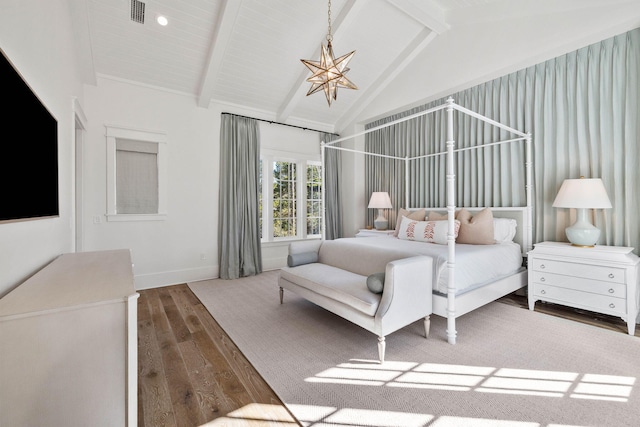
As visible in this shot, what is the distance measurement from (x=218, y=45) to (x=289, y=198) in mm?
2725

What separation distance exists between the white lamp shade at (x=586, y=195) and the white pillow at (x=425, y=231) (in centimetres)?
104

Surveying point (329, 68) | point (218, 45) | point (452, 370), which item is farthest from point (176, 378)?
point (218, 45)

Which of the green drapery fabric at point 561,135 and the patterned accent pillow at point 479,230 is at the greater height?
the green drapery fabric at point 561,135

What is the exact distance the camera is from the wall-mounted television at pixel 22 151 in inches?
42.3

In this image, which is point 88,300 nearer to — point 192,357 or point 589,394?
point 192,357

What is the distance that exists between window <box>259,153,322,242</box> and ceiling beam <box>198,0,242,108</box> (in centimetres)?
136

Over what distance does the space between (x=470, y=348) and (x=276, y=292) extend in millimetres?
2330

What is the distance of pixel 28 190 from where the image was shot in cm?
137

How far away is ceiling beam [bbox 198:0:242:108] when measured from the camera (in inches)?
116

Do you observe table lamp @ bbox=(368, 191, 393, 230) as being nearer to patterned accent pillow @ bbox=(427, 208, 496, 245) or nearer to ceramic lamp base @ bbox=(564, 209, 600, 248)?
patterned accent pillow @ bbox=(427, 208, 496, 245)

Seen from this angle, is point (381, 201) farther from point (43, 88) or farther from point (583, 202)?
point (43, 88)

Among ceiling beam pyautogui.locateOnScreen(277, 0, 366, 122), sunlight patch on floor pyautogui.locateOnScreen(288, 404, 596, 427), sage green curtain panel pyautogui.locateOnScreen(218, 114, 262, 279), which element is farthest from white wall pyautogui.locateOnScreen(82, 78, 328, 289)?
sunlight patch on floor pyautogui.locateOnScreen(288, 404, 596, 427)

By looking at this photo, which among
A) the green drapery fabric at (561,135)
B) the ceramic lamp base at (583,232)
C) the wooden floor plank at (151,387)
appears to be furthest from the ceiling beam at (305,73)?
the wooden floor plank at (151,387)

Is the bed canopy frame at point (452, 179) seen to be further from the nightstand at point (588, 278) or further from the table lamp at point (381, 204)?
the nightstand at point (588, 278)
